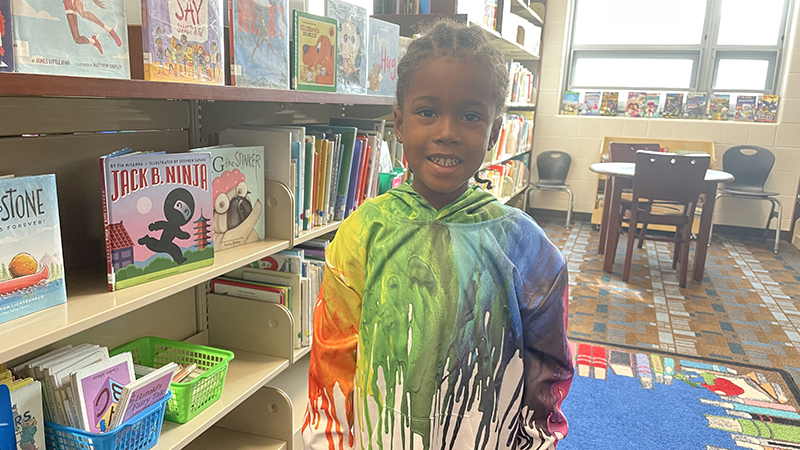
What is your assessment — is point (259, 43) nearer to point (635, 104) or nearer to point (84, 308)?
point (84, 308)

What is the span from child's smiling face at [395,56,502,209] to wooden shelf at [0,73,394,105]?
1.57 feet

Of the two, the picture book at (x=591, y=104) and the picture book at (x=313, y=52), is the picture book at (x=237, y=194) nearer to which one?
the picture book at (x=313, y=52)

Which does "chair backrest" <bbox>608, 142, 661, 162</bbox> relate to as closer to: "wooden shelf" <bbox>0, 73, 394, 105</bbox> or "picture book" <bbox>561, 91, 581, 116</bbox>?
"picture book" <bbox>561, 91, 581, 116</bbox>

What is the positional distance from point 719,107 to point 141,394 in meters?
5.99

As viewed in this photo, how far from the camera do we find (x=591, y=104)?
600 centimetres

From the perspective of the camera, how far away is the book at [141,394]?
1.10 metres

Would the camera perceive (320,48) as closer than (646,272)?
Yes

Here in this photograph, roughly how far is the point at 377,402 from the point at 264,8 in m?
0.99

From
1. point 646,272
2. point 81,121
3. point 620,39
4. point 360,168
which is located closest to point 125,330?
point 81,121

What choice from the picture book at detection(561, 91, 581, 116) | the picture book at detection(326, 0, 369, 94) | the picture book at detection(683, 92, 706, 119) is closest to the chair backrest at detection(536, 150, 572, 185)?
the picture book at detection(561, 91, 581, 116)

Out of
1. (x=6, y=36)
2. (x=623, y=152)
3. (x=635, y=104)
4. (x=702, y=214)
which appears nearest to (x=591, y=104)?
(x=635, y=104)

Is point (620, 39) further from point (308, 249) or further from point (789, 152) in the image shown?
point (308, 249)

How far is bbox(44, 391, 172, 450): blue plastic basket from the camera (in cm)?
106

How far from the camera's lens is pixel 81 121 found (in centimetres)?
129
